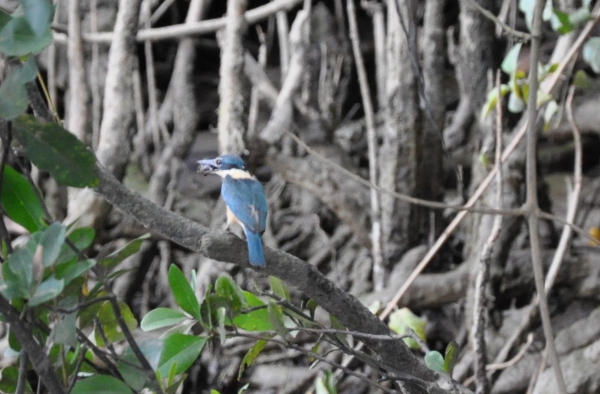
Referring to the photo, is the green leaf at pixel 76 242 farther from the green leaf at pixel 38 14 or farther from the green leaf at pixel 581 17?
the green leaf at pixel 581 17

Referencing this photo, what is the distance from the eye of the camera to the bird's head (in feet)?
5.60

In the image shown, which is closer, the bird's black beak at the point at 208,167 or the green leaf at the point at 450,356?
→ the green leaf at the point at 450,356

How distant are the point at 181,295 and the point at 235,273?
1.76 metres

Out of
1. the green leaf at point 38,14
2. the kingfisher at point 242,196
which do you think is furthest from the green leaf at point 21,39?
the kingfisher at point 242,196

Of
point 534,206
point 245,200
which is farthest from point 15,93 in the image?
point 245,200

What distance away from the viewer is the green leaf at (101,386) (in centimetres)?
82

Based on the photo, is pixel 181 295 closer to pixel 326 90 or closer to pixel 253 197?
pixel 253 197

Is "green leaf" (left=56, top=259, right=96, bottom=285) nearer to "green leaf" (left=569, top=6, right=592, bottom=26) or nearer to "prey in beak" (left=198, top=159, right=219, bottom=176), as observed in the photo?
"prey in beak" (left=198, top=159, right=219, bottom=176)

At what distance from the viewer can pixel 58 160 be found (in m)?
0.74

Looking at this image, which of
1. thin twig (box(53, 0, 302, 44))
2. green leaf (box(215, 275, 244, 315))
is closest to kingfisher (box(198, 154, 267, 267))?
green leaf (box(215, 275, 244, 315))

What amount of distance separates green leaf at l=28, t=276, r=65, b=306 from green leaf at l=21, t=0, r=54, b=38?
0.84 feet

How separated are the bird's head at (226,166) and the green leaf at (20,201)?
85 cm

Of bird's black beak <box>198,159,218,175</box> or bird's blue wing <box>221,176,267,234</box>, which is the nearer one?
bird's blue wing <box>221,176,267,234</box>

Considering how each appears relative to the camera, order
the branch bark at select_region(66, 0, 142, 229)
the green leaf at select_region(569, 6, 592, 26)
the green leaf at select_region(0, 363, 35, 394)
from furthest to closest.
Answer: the branch bark at select_region(66, 0, 142, 229) < the green leaf at select_region(569, 6, 592, 26) < the green leaf at select_region(0, 363, 35, 394)
